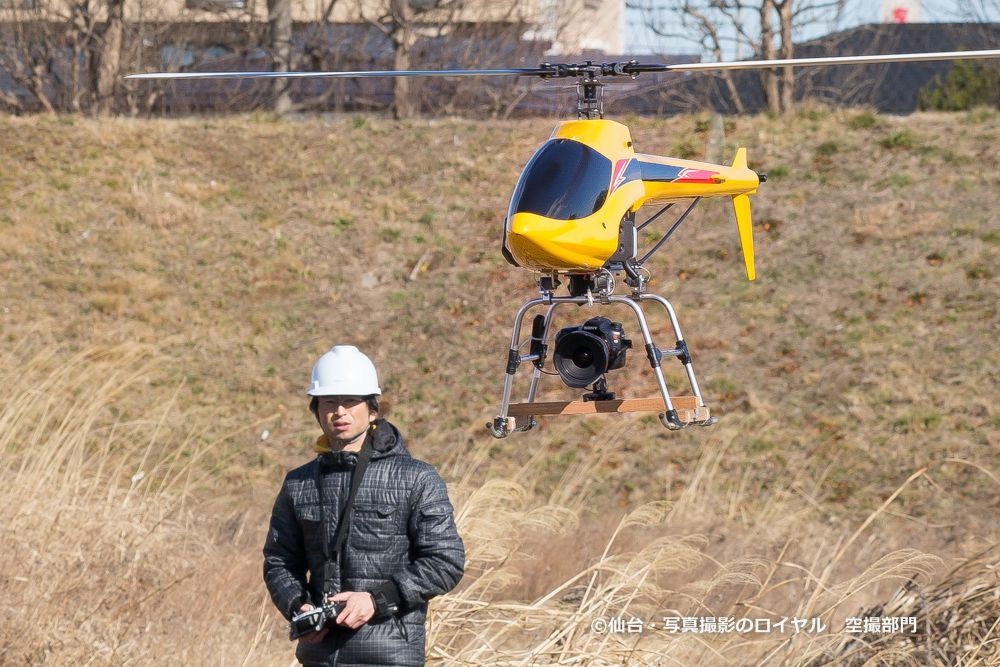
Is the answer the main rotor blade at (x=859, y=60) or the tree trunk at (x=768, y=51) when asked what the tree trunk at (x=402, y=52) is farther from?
the main rotor blade at (x=859, y=60)

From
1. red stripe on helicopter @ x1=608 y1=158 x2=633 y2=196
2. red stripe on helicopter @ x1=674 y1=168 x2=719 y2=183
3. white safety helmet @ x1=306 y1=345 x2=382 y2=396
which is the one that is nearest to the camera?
white safety helmet @ x1=306 y1=345 x2=382 y2=396

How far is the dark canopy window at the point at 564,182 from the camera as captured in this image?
480cm

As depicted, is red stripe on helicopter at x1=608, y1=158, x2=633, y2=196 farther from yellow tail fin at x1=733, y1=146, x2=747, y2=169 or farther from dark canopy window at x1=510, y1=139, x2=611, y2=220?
yellow tail fin at x1=733, y1=146, x2=747, y2=169

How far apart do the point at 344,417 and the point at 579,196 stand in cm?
137

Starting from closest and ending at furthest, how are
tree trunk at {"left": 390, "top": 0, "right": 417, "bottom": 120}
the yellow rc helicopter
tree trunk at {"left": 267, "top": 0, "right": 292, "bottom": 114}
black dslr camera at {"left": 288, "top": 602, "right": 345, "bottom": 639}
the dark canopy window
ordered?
black dslr camera at {"left": 288, "top": 602, "right": 345, "bottom": 639}
the yellow rc helicopter
the dark canopy window
tree trunk at {"left": 390, "top": 0, "right": 417, "bottom": 120}
tree trunk at {"left": 267, "top": 0, "right": 292, "bottom": 114}

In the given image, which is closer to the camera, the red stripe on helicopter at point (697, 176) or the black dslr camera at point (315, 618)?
the black dslr camera at point (315, 618)

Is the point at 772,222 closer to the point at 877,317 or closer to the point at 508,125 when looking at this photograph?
the point at 877,317

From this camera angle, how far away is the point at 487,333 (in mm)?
14344

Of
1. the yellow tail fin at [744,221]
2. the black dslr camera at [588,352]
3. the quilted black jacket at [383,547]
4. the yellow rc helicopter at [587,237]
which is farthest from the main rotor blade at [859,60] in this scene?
the quilted black jacket at [383,547]

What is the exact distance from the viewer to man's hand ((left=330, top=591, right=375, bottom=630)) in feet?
13.1

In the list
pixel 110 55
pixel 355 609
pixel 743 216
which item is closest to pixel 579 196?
pixel 743 216

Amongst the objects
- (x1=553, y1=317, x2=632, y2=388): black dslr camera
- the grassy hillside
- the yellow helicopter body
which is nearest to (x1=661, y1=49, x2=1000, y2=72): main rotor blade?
the yellow helicopter body

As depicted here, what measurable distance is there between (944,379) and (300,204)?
887 cm

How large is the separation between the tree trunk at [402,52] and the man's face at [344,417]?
16.4 m
